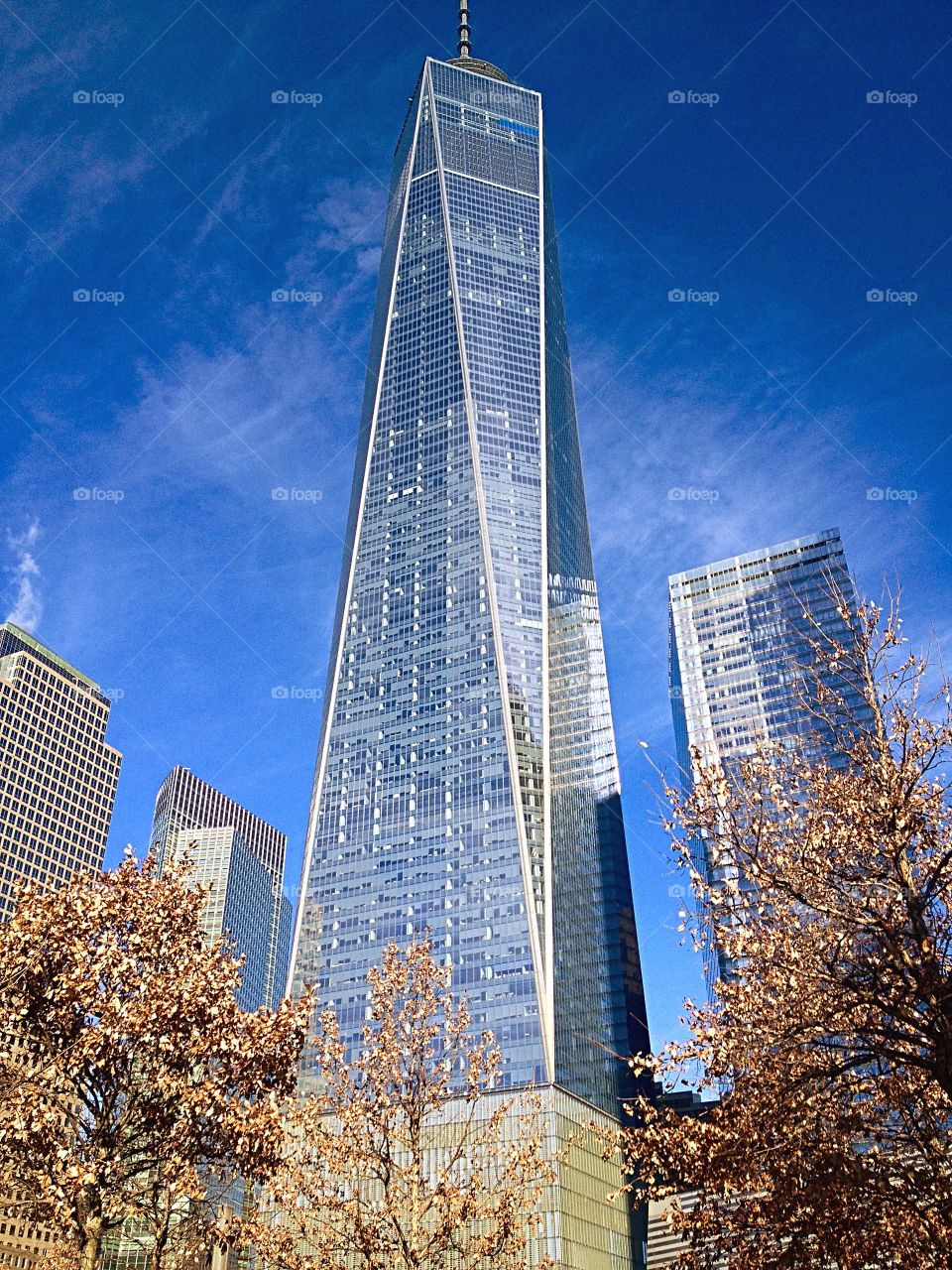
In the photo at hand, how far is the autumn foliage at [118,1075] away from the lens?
2320 cm

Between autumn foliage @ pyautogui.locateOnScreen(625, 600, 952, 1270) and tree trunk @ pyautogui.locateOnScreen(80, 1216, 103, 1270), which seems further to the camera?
tree trunk @ pyautogui.locateOnScreen(80, 1216, 103, 1270)

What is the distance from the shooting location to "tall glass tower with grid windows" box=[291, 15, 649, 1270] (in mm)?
141000

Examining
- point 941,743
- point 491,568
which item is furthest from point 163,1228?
point 491,568

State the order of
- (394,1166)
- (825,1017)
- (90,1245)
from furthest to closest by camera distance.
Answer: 1. (394,1166)
2. (90,1245)
3. (825,1017)

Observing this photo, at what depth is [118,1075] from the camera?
80.2 feet

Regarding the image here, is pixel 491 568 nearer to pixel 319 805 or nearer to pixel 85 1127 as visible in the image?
pixel 319 805

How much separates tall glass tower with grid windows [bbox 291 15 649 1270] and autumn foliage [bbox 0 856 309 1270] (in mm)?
111757

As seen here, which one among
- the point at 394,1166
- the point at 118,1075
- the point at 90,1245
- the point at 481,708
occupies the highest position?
the point at 481,708

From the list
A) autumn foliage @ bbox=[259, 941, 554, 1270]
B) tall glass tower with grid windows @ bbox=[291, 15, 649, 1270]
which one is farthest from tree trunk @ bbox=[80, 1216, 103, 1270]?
tall glass tower with grid windows @ bbox=[291, 15, 649, 1270]

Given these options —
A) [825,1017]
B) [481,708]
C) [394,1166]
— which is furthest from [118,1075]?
[481,708]

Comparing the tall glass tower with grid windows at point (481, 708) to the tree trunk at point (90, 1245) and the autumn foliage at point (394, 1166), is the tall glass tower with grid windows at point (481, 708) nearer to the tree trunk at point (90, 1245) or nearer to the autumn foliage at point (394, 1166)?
the autumn foliage at point (394, 1166)

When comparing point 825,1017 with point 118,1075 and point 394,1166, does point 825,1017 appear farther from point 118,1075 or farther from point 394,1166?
point 118,1075

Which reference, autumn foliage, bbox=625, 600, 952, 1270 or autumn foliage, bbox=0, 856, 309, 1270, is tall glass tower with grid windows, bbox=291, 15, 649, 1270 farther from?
autumn foliage, bbox=625, 600, 952, 1270

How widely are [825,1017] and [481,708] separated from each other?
140 meters
